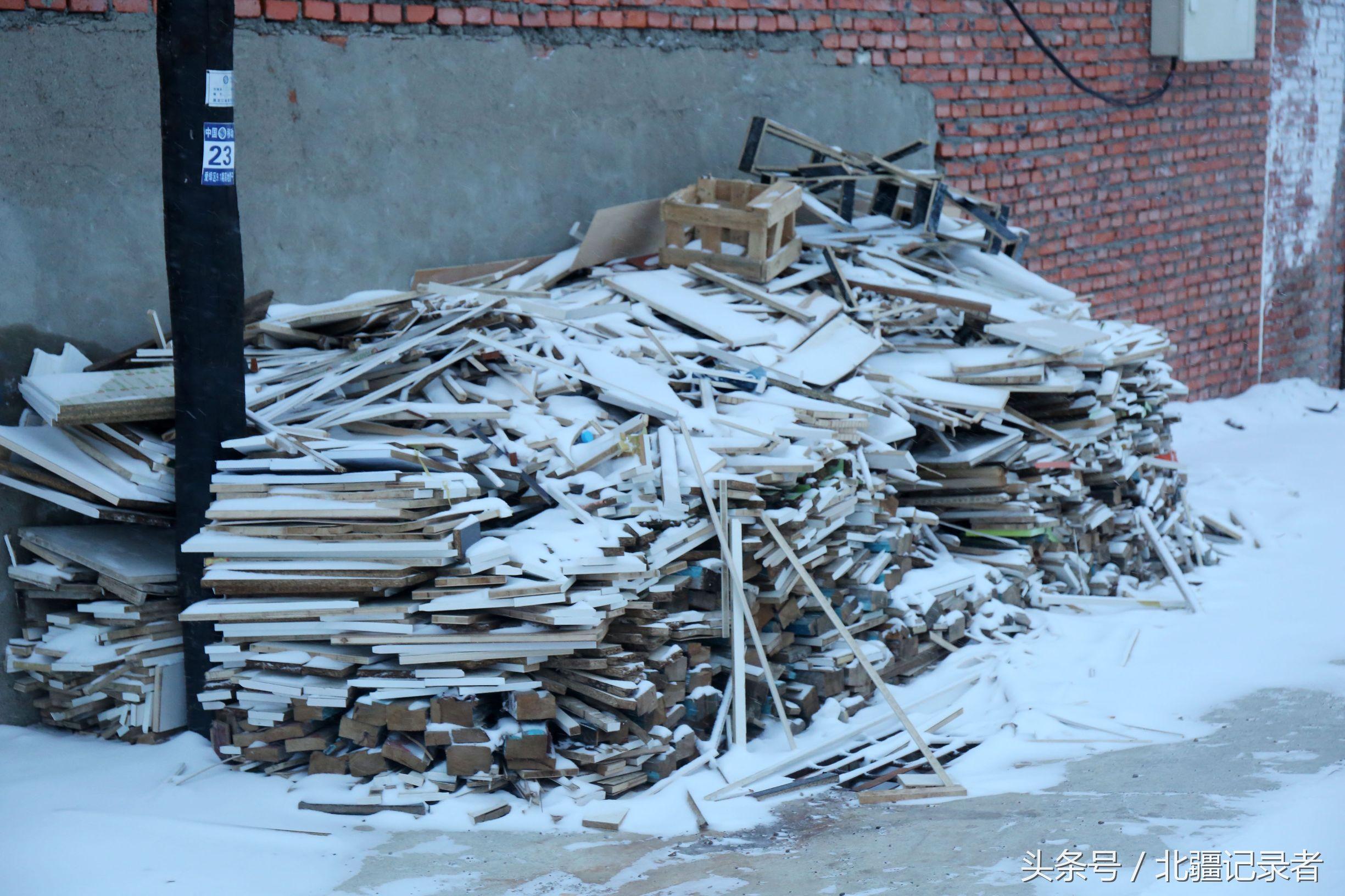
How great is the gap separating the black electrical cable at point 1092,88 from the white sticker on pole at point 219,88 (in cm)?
615

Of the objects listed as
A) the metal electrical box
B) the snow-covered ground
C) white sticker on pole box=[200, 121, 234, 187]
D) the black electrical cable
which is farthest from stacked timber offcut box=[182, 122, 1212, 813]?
the metal electrical box

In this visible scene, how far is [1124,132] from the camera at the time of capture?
984cm

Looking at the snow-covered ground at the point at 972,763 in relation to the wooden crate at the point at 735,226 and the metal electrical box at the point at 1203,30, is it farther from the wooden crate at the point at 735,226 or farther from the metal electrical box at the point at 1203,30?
the metal electrical box at the point at 1203,30

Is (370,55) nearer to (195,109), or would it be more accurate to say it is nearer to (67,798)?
(195,109)

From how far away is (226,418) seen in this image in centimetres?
459

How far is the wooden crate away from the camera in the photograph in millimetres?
6676

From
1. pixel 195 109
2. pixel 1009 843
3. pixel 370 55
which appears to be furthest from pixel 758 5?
pixel 1009 843

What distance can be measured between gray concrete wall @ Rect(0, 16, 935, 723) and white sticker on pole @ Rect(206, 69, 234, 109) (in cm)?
109

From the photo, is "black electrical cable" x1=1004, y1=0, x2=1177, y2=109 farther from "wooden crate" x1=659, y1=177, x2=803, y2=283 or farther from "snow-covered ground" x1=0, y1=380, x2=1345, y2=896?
"snow-covered ground" x1=0, y1=380, x2=1345, y2=896

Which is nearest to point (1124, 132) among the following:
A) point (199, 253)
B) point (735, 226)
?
point (735, 226)

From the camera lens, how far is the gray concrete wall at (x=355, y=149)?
5.02 m

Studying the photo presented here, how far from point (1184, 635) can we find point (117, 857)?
4722mm

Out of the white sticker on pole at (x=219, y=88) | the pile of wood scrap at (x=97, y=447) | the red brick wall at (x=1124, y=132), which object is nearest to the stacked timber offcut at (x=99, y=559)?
the pile of wood scrap at (x=97, y=447)

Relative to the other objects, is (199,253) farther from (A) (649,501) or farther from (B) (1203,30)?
(B) (1203,30)
